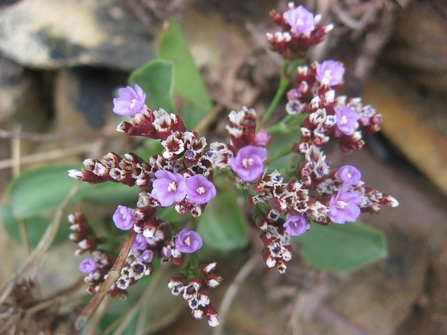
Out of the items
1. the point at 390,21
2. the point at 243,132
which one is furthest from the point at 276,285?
the point at 390,21

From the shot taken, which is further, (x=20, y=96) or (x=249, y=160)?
(x=20, y=96)

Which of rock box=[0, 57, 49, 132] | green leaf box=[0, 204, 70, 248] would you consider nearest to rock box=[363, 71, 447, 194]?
green leaf box=[0, 204, 70, 248]

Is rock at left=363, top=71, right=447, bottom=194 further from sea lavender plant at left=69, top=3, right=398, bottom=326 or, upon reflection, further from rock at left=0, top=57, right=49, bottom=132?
rock at left=0, top=57, right=49, bottom=132

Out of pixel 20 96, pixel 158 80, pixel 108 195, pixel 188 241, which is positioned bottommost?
pixel 20 96

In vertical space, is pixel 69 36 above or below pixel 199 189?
below

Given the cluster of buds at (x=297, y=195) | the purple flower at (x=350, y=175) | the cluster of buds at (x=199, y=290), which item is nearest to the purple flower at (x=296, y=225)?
the cluster of buds at (x=297, y=195)

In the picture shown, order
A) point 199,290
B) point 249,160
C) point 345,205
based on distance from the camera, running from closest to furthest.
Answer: point 249,160
point 345,205
point 199,290

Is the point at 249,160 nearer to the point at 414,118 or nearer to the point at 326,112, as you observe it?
the point at 326,112

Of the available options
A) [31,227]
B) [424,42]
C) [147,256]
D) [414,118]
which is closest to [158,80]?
[147,256]
